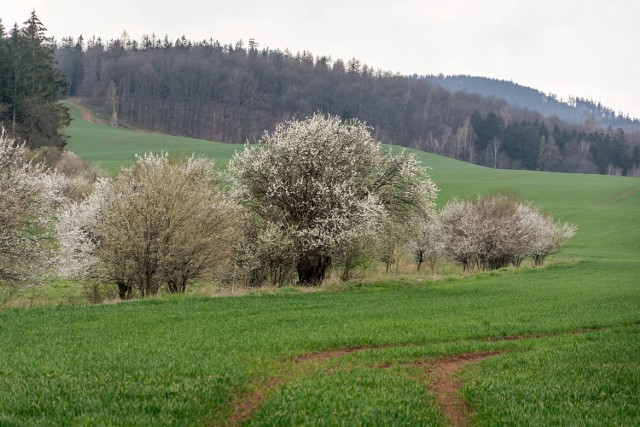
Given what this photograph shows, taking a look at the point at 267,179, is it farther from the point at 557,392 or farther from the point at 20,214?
the point at 557,392

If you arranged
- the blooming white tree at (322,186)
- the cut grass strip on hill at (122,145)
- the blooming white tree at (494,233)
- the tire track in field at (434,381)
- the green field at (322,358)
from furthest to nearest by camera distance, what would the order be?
the cut grass strip on hill at (122,145)
the blooming white tree at (494,233)
the blooming white tree at (322,186)
the tire track in field at (434,381)
the green field at (322,358)

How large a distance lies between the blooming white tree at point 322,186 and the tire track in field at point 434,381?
56.2 feet

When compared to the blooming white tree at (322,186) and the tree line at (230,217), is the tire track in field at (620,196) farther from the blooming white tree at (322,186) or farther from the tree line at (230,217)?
the blooming white tree at (322,186)

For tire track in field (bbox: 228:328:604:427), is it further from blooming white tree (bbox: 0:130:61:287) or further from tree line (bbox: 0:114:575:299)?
blooming white tree (bbox: 0:130:61:287)

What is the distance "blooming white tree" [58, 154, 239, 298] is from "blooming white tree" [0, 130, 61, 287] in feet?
11.6

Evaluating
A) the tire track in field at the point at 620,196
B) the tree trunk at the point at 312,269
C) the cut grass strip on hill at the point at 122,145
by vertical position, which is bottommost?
the tree trunk at the point at 312,269

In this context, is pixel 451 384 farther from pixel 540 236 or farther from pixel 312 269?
pixel 540 236

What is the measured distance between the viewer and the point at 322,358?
55.8 ft

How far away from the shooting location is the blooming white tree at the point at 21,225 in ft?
99.9

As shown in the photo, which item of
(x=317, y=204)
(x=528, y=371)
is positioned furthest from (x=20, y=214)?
(x=528, y=371)

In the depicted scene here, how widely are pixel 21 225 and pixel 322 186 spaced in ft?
59.5

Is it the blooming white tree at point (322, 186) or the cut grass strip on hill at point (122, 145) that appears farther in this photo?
the cut grass strip on hill at point (122, 145)

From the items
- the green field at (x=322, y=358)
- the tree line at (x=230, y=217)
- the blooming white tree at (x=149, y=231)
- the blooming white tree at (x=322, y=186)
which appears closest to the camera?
the green field at (x=322, y=358)

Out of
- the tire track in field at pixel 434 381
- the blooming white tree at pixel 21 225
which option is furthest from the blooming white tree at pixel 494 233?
the blooming white tree at pixel 21 225
